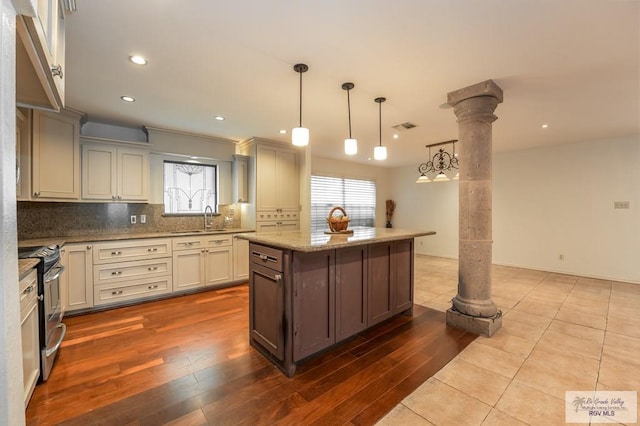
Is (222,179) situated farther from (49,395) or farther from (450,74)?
(450,74)

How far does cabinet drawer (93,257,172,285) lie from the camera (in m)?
3.37

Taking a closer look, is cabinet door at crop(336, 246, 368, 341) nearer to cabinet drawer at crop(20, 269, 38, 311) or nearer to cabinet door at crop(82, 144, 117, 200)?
cabinet drawer at crop(20, 269, 38, 311)

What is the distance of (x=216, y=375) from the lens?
2.09 metres

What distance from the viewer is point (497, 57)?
7.41 feet

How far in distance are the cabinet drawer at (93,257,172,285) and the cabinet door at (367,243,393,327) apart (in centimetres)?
286

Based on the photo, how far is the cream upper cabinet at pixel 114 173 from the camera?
3514mm

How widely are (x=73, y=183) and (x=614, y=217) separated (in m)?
8.27

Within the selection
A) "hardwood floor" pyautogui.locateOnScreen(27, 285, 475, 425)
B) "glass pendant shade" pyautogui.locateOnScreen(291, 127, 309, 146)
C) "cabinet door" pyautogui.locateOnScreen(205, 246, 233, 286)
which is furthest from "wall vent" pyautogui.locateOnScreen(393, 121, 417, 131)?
"cabinet door" pyautogui.locateOnScreen(205, 246, 233, 286)

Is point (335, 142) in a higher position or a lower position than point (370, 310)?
higher

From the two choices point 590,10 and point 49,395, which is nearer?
point 590,10

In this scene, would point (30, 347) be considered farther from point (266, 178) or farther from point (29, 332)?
point (266, 178)

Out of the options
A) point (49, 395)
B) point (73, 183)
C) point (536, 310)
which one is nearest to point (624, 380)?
point (536, 310)

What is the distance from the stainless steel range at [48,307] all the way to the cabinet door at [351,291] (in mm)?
2223

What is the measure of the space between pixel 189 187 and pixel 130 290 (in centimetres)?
178
